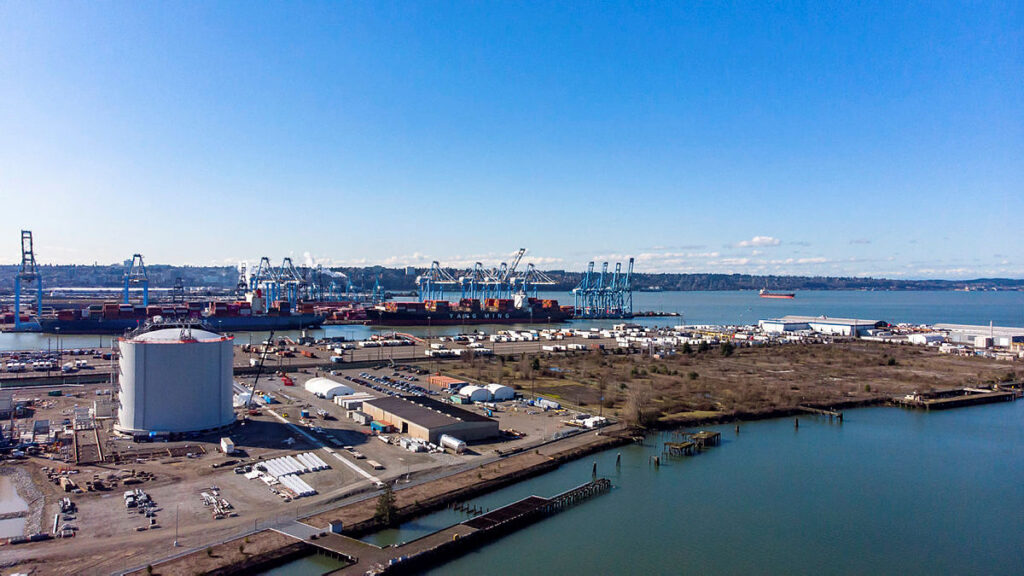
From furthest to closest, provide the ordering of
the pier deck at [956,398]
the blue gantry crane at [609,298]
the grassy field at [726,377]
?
the blue gantry crane at [609,298]
the pier deck at [956,398]
the grassy field at [726,377]

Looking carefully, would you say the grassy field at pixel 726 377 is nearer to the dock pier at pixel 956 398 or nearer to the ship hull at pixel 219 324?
the dock pier at pixel 956 398

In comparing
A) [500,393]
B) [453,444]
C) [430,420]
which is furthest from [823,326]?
[453,444]

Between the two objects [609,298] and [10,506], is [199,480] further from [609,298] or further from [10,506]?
[609,298]

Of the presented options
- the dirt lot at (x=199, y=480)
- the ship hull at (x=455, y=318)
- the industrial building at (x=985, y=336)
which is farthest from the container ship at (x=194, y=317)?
the industrial building at (x=985, y=336)

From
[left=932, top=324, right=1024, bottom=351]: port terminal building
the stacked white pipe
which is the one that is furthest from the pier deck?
the stacked white pipe

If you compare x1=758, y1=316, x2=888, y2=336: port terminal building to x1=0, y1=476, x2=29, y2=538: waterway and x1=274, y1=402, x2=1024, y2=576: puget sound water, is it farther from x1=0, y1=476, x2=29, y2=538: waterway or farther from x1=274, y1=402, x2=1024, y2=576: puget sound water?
x1=0, y1=476, x2=29, y2=538: waterway

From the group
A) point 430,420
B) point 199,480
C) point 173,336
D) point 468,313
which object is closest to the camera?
point 199,480

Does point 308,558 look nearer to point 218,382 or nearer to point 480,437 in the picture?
point 480,437
